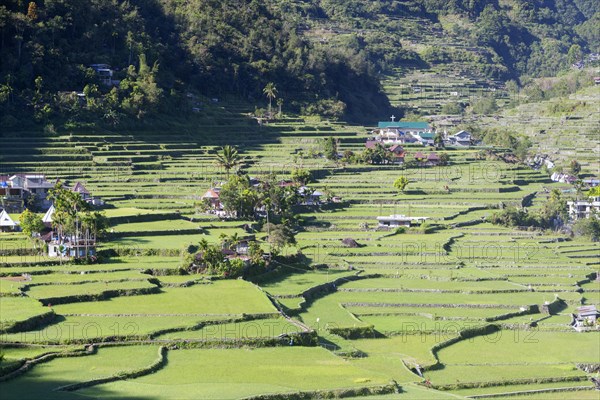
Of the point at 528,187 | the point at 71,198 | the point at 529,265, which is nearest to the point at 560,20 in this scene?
the point at 528,187

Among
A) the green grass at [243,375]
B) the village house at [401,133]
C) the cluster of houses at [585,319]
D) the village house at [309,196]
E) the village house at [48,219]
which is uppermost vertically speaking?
the village house at [401,133]

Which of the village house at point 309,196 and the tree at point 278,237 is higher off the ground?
the village house at point 309,196

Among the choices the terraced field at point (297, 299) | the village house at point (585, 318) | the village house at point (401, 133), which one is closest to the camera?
the terraced field at point (297, 299)

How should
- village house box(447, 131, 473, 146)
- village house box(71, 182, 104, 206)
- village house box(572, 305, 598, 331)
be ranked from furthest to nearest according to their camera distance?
village house box(447, 131, 473, 146) < village house box(71, 182, 104, 206) < village house box(572, 305, 598, 331)

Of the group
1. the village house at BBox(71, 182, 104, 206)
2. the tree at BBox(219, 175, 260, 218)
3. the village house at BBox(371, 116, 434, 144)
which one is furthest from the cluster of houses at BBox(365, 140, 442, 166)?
the village house at BBox(71, 182, 104, 206)

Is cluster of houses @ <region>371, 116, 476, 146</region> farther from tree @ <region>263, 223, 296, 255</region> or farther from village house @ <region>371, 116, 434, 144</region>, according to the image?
tree @ <region>263, 223, 296, 255</region>

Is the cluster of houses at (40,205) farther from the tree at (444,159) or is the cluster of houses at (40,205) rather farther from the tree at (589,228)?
the tree at (444,159)

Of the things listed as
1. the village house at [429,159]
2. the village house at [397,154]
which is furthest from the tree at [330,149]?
the village house at [429,159]
